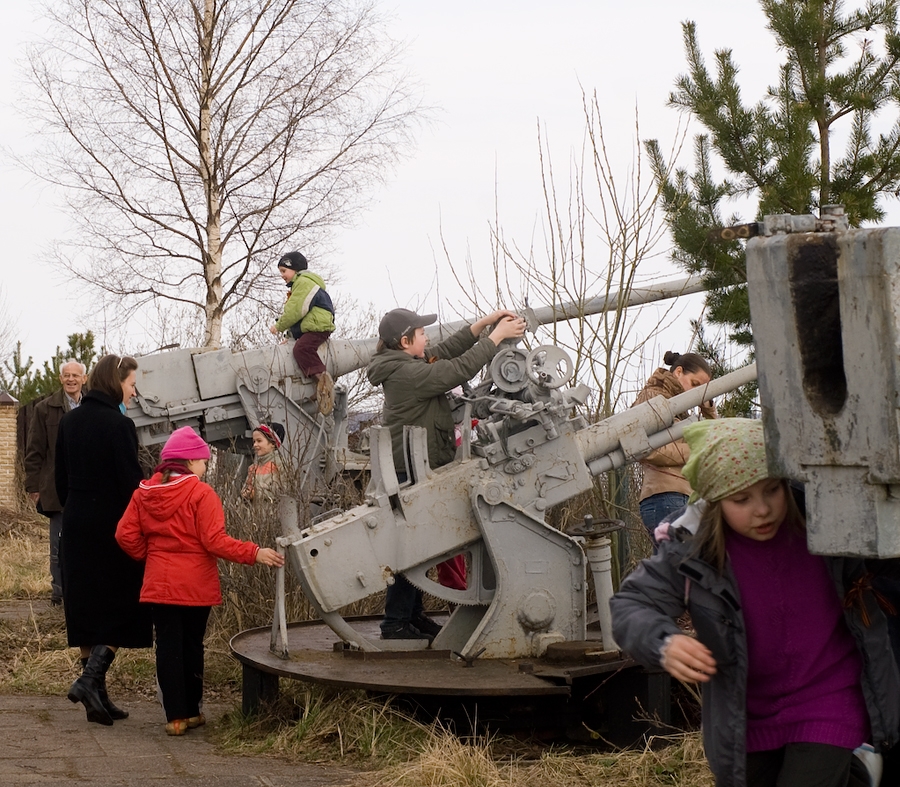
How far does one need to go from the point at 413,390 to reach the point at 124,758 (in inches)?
86.4

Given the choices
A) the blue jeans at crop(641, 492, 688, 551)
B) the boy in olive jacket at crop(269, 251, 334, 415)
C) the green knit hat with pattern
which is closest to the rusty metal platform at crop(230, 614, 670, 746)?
the blue jeans at crop(641, 492, 688, 551)

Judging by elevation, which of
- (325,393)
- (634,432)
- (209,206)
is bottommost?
(634,432)

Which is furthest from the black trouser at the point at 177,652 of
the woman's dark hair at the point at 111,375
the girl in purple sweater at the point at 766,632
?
the girl in purple sweater at the point at 766,632

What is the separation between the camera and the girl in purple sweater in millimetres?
3010

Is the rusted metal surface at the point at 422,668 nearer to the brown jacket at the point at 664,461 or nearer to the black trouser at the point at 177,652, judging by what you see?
the black trouser at the point at 177,652

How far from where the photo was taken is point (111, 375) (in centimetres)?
665

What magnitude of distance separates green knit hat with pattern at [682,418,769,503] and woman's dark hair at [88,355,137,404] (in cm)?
414

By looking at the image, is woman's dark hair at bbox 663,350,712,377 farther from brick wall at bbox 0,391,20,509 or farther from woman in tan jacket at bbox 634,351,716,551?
brick wall at bbox 0,391,20,509

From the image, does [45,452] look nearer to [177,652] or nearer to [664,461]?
[177,652]

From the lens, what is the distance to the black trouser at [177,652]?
6129mm

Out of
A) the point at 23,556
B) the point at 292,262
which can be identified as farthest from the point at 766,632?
the point at 23,556

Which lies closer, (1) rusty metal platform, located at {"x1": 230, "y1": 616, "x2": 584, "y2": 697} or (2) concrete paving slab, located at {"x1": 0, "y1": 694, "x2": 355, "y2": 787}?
(2) concrete paving slab, located at {"x1": 0, "y1": 694, "x2": 355, "y2": 787}

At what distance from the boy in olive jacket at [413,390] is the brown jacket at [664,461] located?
3.06 ft

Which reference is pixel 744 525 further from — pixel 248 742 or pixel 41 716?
pixel 41 716
